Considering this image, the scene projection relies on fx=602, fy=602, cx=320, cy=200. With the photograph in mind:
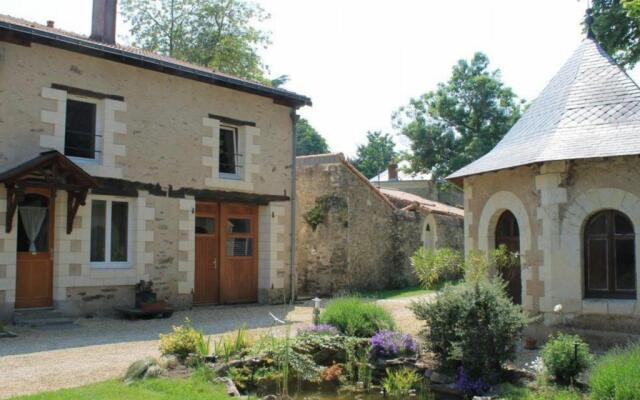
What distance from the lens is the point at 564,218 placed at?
9.15m

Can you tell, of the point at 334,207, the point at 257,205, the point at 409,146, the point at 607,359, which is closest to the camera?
the point at 607,359

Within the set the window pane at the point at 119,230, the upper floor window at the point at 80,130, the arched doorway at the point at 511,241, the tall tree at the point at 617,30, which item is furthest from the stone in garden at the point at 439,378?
the tall tree at the point at 617,30

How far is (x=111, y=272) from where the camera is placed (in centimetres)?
1204

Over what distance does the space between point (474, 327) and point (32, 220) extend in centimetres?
822

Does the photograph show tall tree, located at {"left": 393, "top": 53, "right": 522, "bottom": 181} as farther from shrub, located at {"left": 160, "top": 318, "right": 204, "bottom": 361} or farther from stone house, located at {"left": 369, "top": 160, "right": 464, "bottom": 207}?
shrub, located at {"left": 160, "top": 318, "right": 204, "bottom": 361}

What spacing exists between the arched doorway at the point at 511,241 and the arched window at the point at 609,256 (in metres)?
1.41

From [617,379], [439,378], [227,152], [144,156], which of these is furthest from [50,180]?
[617,379]

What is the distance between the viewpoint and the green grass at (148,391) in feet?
19.0

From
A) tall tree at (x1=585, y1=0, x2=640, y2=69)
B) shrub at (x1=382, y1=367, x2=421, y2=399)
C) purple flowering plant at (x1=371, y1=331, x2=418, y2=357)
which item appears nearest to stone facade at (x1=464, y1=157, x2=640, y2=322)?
purple flowering plant at (x1=371, y1=331, x2=418, y2=357)

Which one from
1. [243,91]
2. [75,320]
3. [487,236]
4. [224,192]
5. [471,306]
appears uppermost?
[243,91]

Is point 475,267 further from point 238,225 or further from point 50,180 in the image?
point 50,180

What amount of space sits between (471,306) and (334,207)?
10320mm

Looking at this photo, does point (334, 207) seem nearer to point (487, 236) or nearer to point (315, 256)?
point (315, 256)

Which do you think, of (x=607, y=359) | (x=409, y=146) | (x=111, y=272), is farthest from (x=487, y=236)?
(x=409, y=146)
